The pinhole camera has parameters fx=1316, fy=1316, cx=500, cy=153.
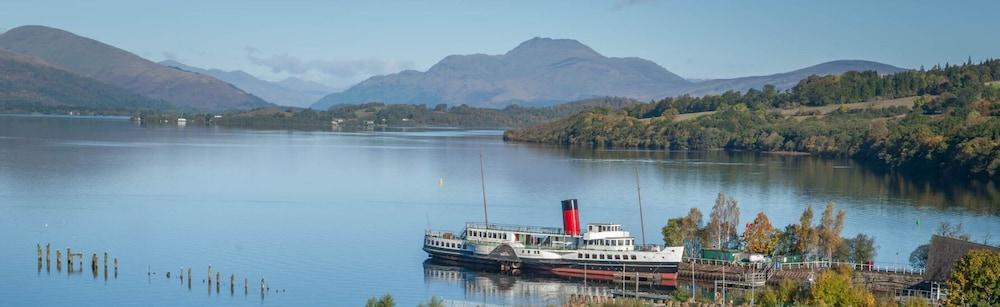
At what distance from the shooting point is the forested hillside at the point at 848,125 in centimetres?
6574

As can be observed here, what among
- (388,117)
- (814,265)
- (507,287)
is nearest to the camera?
(507,287)

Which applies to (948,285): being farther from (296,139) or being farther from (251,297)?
(296,139)

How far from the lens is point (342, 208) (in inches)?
1853

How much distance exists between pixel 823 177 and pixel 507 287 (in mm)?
34429

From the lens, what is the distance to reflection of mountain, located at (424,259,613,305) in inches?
1170

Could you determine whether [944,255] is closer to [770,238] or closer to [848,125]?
[770,238]

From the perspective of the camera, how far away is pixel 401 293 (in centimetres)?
3044

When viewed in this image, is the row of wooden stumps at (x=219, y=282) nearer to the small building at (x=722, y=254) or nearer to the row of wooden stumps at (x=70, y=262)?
the row of wooden stumps at (x=70, y=262)

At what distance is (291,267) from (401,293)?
4.27 metres

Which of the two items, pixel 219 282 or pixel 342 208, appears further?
pixel 342 208

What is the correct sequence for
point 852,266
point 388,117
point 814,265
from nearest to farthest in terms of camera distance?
point 852,266, point 814,265, point 388,117

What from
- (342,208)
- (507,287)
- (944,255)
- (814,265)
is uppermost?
(944,255)

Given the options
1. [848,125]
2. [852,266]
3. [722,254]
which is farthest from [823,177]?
[852,266]

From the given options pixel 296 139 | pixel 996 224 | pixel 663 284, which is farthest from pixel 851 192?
pixel 296 139
